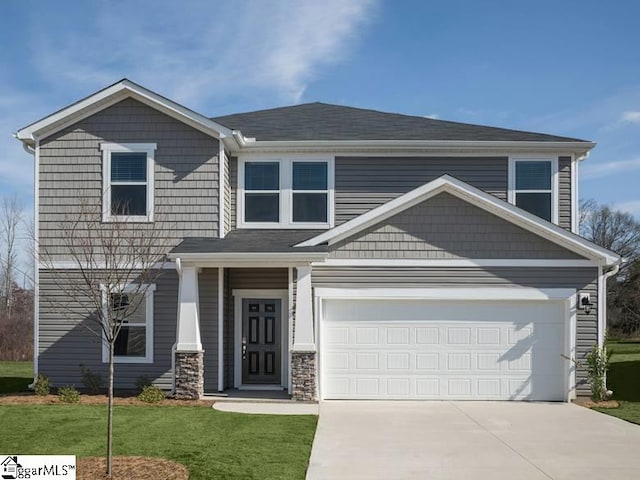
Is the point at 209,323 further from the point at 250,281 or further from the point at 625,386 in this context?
the point at 625,386

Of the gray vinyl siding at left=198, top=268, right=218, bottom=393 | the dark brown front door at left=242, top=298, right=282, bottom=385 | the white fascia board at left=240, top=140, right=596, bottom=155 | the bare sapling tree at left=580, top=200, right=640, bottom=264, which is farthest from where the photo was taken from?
the bare sapling tree at left=580, top=200, right=640, bottom=264

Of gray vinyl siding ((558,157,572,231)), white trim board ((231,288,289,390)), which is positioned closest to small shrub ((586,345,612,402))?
gray vinyl siding ((558,157,572,231))

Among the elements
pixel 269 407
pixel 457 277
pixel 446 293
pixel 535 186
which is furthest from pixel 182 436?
pixel 535 186

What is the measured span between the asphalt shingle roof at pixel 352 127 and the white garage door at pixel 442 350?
401 centimetres

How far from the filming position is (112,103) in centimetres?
1462

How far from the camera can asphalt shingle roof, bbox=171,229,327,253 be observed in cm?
1345

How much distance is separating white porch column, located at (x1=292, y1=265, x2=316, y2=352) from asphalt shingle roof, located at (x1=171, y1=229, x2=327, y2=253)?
557mm

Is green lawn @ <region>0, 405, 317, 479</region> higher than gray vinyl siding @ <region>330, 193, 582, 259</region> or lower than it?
lower

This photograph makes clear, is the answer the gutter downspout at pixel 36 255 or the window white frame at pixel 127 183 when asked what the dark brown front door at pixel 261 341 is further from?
the gutter downspout at pixel 36 255

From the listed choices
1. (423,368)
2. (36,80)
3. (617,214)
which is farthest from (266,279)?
(617,214)

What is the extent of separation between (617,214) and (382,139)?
120 ft

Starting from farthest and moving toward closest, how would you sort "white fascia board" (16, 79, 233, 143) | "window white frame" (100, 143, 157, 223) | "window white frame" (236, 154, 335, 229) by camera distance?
1. "window white frame" (236, 154, 335, 229)
2. "window white frame" (100, 143, 157, 223)
3. "white fascia board" (16, 79, 233, 143)

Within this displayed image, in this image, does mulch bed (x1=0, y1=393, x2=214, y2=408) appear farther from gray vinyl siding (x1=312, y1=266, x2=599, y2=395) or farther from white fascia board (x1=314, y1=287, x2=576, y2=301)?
gray vinyl siding (x1=312, y1=266, x2=599, y2=395)

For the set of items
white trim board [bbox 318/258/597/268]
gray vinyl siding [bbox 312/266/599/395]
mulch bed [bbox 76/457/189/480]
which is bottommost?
mulch bed [bbox 76/457/189/480]
